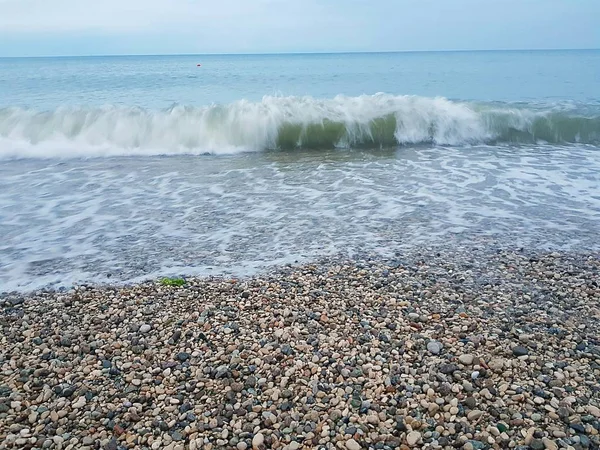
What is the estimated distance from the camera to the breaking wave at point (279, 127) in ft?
42.1

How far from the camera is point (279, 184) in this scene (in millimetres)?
8906

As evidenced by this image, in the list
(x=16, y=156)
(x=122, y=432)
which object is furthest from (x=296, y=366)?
(x=16, y=156)

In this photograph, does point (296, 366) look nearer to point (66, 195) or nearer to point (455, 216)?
point (455, 216)

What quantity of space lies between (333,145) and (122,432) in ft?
36.7

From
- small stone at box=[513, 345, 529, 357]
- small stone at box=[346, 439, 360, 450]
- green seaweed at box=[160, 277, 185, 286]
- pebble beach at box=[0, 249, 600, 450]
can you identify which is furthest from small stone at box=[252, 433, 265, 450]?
green seaweed at box=[160, 277, 185, 286]

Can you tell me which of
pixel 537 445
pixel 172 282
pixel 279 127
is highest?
pixel 279 127

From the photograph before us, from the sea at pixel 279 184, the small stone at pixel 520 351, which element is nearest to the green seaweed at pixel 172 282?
the sea at pixel 279 184

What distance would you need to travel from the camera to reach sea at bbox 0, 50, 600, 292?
5.69 m

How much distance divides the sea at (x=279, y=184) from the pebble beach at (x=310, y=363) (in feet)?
2.88

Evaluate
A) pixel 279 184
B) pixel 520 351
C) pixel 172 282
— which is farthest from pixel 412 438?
pixel 279 184

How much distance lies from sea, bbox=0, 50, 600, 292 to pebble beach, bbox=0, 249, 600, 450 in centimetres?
88

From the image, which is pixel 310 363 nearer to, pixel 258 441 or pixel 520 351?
pixel 258 441

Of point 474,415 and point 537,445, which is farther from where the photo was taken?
point 474,415

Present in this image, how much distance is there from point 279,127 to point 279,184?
5.04 metres
